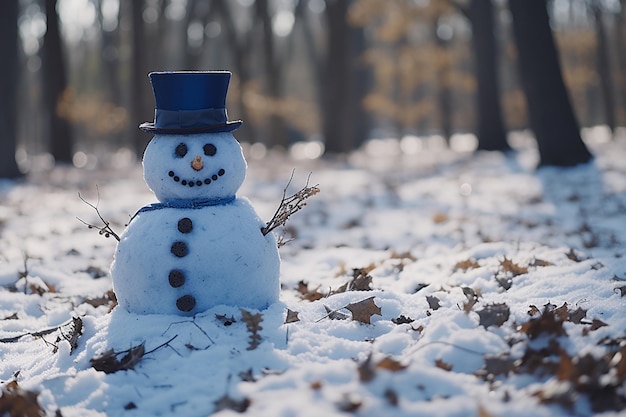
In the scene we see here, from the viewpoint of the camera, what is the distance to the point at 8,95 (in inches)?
528

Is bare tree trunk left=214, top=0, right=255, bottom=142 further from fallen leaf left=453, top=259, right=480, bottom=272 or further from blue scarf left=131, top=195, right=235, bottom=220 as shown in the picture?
blue scarf left=131, top=195, right=235, bottom=220

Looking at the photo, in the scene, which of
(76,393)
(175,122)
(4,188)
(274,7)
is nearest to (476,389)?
(76,393)

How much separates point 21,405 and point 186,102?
1725 millimetres

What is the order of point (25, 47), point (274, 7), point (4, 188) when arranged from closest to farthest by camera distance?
point (4, 188) < point (274, 7) < point (25, 47)

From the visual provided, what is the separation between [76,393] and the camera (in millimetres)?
2941

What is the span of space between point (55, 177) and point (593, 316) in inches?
526

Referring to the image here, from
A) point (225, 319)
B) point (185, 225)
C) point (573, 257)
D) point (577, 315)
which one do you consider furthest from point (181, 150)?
point (573, 257)

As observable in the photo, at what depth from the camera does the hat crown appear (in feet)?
11.7

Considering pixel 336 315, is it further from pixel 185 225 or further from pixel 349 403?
pixel 349 403

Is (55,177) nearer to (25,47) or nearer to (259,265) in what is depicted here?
(259,265)

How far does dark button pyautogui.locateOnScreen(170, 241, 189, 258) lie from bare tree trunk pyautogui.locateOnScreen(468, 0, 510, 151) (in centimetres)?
1381

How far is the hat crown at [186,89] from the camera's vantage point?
357 cm

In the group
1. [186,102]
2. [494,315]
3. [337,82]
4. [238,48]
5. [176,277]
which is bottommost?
[494,315]

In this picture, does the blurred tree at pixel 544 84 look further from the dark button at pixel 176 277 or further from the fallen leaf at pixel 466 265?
the dark button at pixel 176 277
